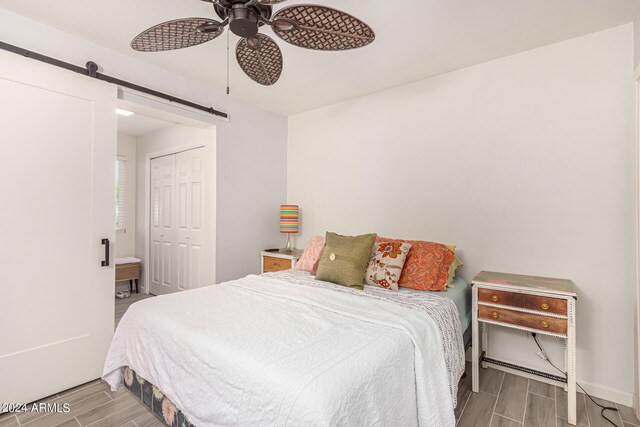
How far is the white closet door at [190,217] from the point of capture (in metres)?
3.80

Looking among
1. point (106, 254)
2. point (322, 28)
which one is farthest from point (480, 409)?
point (106, 254)

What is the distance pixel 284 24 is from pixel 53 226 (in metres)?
2.13

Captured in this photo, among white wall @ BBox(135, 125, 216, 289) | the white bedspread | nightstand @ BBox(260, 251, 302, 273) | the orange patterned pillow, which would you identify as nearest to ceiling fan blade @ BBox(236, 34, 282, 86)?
the white bedspread

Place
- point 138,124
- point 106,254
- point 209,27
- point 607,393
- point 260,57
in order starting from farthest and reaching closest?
point 138,124, point 106,254, point 607,393, point 260,57, point 209,27

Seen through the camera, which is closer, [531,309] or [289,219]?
[531,309]

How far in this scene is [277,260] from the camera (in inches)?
143

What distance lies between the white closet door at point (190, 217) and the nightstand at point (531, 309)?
2906mm

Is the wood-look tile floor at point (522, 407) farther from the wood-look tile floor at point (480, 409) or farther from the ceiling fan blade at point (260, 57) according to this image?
the ceiling fan blade at point (260, 57)

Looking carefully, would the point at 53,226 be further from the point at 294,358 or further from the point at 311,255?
the point at 294,358

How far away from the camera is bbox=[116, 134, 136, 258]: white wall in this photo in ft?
16.3

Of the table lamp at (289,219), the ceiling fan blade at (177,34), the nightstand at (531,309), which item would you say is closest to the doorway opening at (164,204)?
→ the table lamp at (289,219)

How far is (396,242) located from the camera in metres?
2.59

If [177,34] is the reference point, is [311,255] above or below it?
below

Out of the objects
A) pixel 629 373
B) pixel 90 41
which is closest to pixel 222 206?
pixel 90 41
